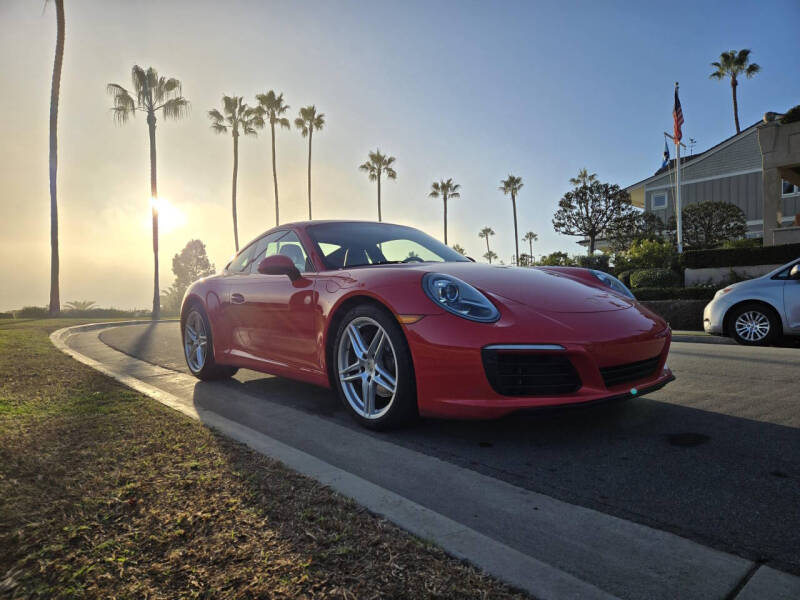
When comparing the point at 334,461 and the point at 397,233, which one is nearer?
the point at 334,461

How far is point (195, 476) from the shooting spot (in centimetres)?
239

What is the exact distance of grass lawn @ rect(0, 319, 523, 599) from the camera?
1526 millimetres

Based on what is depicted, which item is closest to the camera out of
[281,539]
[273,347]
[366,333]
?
[281,539]

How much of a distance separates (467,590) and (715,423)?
2.46 m

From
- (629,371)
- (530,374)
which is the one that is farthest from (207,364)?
(629,371)

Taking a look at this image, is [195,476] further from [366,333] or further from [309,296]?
[309,296]

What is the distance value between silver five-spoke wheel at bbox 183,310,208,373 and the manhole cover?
13.1ft

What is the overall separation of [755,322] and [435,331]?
22.5ft

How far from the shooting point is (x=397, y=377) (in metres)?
3.13

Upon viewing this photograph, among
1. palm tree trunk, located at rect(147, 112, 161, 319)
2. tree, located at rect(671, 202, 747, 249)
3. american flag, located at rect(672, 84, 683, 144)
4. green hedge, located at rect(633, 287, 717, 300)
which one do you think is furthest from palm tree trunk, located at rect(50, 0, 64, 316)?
tree, located at rect(671, 202, 747, 249)

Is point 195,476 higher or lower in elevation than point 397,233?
lower

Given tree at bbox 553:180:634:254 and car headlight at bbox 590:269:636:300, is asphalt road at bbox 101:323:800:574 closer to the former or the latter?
car headlight at bbox 590:269:636:300

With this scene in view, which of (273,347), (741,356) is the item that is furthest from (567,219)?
(273,347)

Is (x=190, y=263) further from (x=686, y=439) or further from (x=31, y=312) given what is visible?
(x=686, y=439)
